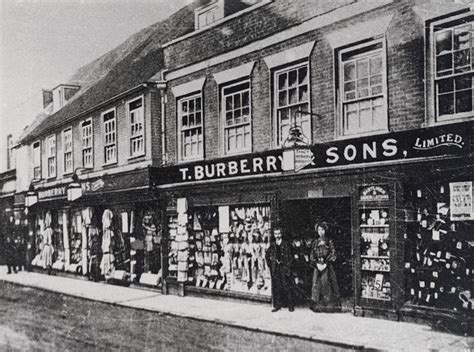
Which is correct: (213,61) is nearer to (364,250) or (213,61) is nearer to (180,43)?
(180,43)

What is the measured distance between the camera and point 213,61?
13289 millimetres

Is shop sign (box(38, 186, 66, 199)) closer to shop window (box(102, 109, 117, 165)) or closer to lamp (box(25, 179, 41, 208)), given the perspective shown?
lamp (box(25, 179, 41, 208))

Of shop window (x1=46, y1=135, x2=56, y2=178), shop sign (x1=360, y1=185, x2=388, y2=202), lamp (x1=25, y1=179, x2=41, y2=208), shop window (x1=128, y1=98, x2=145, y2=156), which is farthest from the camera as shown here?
lamp (x1=25, y1=179, x2=41, y2=208)

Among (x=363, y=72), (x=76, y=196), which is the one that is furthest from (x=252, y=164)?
(x=76, y=196)

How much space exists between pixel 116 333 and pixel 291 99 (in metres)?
5.92

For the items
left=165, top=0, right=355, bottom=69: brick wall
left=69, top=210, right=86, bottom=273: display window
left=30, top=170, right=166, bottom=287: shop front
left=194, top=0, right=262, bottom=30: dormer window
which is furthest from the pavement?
left=194, top=0, right=262, bottom=30: dormer window

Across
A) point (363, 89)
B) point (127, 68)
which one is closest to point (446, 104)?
point (363, 89)

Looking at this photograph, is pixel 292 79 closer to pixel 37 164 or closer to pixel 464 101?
pixel 464 101

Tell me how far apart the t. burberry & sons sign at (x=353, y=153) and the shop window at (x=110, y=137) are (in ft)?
13.9

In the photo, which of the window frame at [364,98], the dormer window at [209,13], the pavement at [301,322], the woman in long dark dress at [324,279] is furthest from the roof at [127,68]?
the woman in long dark dress at [324,279]

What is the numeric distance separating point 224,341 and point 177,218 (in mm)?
5995

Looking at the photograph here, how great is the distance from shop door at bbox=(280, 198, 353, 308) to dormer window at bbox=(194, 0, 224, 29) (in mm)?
5572

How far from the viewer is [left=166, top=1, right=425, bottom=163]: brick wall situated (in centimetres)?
914

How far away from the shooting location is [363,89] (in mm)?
10070
